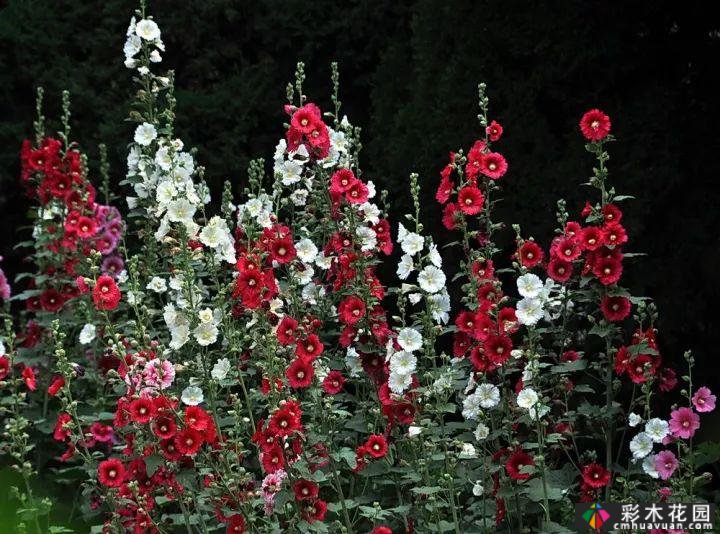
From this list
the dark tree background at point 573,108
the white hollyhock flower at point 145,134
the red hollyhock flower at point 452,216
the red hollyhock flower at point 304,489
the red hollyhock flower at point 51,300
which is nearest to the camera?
the red hollyhock flower at point 304,489

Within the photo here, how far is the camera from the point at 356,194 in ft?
11.7

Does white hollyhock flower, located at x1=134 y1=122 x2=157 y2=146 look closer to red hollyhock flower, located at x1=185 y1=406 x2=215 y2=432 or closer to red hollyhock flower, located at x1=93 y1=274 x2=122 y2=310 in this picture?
red hollyhock flower, located at x1=93 y1=274 x2=122 y2=310

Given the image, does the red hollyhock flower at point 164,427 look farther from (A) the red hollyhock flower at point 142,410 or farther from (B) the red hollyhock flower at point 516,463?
(B) the red hollyhock flower at point 516,463

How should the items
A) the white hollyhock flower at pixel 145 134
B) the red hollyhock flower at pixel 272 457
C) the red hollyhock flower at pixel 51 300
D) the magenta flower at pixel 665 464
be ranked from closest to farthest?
the red hollyhock flower at pixel 272 457 < the magenta flower at pixel 665 464 < the white hollyhock flower at pixel 145 134 < the red hollyhock flower at pixel 51 300

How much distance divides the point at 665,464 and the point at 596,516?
0.87 ft

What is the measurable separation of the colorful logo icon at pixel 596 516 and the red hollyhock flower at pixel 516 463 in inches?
8.2

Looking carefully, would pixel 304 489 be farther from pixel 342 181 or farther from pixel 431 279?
pixel 342 181

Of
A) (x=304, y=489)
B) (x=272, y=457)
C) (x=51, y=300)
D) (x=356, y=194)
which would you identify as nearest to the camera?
(x=272, y=457)

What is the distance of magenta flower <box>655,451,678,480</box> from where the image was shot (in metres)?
3.33

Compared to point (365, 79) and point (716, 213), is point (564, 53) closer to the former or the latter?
point (716, 213)

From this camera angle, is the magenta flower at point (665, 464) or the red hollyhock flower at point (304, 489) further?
the magenta flower at point (665, 464)

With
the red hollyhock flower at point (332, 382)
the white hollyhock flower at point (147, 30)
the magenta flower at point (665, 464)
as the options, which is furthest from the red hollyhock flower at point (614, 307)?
the white hollyhock flower at point (147, 30)

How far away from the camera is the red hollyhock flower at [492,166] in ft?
11.6

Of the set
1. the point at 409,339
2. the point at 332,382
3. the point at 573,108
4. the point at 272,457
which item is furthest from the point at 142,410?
the point at 573,108
